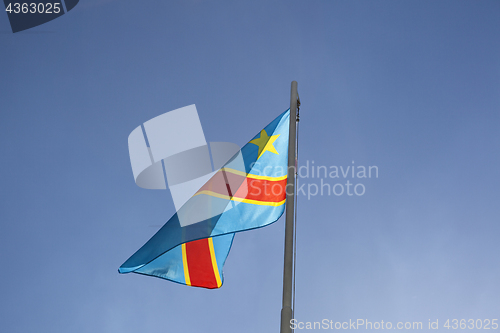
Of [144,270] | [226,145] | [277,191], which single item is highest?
[226,145]

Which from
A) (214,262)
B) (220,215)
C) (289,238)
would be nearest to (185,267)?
(214,262)

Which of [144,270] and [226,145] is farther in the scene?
[226,145]

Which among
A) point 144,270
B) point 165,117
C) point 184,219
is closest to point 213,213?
point 184,219

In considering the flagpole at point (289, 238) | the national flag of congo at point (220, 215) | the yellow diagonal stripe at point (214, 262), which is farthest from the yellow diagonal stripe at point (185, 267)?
the flagpole at point (289, 238)

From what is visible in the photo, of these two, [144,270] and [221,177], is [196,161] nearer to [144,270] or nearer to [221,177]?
[221,177]

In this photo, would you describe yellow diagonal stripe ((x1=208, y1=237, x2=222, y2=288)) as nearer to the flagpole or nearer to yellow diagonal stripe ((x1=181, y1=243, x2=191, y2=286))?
yellow diagonal stripe ((x1=181, y1=243, x2=191, y2=286))

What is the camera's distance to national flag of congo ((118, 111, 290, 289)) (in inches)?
390

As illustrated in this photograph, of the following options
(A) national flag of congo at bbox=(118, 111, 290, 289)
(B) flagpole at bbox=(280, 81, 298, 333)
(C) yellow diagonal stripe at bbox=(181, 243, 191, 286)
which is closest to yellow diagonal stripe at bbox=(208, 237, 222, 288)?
(A) national flag of congo at bbox=(118, 111, 290, 289)

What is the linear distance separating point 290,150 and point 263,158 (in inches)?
73.4

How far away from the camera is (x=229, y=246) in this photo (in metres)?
11.4

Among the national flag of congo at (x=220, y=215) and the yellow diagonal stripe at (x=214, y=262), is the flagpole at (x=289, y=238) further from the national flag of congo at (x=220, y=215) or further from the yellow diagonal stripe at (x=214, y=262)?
the yellow diagonal stripe at (x=214, y=262)

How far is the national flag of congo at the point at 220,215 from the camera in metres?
9.90

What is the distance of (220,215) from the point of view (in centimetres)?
1023

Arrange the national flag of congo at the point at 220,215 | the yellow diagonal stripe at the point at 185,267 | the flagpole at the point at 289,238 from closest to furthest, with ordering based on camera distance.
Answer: the flagpole at the point at 289,238 → the national flag of congo at the point at 220,215 → the yellow diagonal stripe at the point at 185,267
